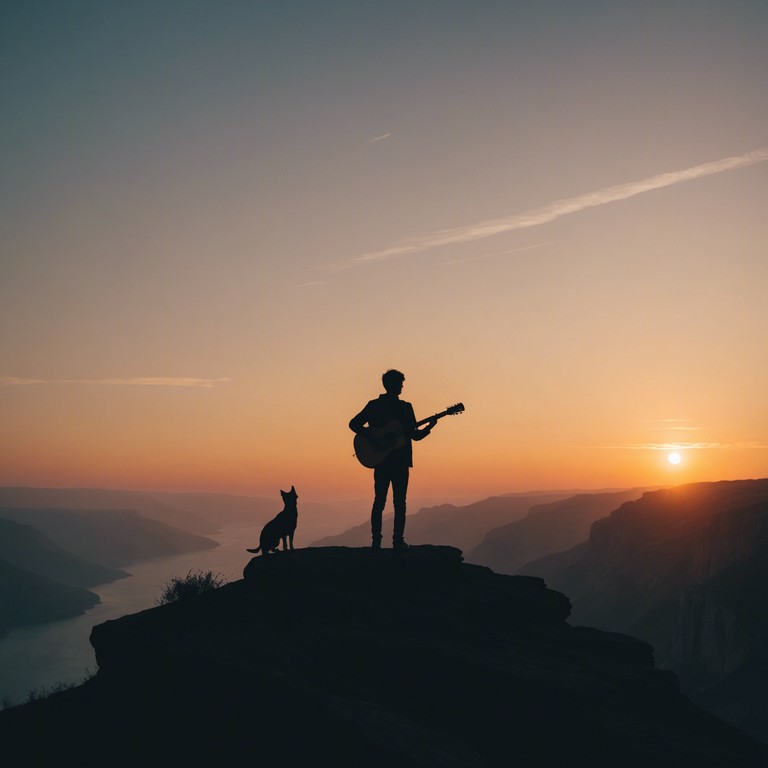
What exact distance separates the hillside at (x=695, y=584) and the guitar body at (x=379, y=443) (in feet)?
258

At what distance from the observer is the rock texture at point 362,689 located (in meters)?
7.98

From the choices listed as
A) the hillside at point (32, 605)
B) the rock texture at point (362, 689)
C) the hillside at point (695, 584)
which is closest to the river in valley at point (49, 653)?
the hillside at point (32, 605)

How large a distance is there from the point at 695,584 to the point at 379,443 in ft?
353

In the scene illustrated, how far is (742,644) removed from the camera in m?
83.7

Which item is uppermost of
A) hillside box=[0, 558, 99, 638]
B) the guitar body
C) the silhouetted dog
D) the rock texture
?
the guitar body

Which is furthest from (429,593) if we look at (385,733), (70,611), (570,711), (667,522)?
(70,611)

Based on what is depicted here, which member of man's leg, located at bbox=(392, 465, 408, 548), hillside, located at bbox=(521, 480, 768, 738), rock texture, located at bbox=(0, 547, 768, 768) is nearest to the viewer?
rock texture, located at bbox=(0, 547, 768, 768)

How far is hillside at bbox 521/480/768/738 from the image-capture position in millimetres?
83812

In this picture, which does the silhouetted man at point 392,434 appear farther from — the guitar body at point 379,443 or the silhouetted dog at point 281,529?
the silhouetted dog at point 281,529

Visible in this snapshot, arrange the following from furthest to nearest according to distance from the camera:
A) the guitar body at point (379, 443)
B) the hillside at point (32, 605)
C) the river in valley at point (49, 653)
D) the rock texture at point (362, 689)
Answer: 1. the hillside at point (32, 605)
2. the river in valley at point (49, 653)
3. the guitar body at point (379, 443)
4. the rock texture at point (362, 689)

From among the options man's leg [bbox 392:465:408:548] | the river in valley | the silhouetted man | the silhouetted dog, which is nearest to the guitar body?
the silhouetted man

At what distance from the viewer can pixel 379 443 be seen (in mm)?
12969

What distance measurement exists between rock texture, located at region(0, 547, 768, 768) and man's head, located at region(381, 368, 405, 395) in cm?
336

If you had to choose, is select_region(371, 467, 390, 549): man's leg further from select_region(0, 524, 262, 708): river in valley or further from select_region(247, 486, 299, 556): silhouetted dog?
select_region(0, 524, 262, 708): river in valley
